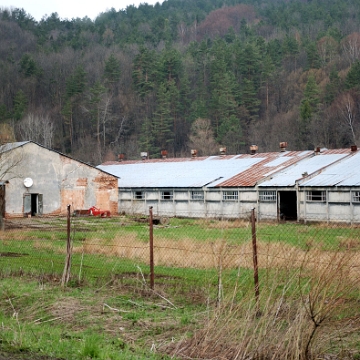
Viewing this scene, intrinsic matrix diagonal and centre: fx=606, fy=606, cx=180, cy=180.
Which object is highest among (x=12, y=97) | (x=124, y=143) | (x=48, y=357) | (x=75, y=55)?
(x=75, y=55)

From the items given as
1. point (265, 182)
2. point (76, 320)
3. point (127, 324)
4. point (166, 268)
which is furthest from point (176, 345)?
point (265, 182)

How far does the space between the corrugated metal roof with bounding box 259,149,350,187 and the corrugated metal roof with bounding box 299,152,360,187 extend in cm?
74

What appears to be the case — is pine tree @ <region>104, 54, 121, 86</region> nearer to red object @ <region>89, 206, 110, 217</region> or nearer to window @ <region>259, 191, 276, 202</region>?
red object @ <region>89, 206, 110, 217</region>

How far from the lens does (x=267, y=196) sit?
39.4 m

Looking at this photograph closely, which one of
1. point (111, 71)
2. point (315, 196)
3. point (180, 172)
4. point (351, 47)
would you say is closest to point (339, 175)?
point (315, 196)

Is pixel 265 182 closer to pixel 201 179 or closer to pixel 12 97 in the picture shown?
pixel 201 179

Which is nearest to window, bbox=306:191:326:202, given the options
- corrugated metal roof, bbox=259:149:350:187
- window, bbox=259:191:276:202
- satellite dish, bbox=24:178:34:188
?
corrugated metal roof, bbox=259:149:350:187

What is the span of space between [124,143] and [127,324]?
87.0 meters

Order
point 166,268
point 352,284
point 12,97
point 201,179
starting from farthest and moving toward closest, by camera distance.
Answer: point 12,97 < point 201,179 < point 166,268 < point 352,284

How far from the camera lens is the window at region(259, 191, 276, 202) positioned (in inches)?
1540

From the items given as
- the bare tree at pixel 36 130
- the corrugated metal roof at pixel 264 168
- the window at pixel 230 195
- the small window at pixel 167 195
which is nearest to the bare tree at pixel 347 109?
the corrugated metal roof at pixel 264 168

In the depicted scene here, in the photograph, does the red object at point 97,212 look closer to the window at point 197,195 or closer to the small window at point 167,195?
the small window at point 167,195

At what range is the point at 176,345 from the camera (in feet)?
27.0

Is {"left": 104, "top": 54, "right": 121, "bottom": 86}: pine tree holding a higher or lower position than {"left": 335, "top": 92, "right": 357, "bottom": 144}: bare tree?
higher
